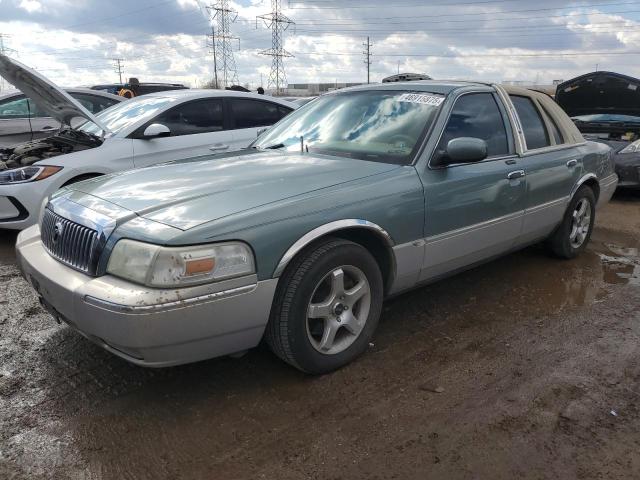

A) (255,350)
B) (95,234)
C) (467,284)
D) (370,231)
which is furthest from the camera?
(467,284)

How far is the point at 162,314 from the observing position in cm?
242

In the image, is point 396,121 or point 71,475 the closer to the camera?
point 71,475

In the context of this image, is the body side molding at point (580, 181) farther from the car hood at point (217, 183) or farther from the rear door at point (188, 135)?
the rear door at point (188, 135)

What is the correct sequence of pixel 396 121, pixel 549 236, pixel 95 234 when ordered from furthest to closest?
pixel 549 236 → pixel 396 121 → pixel 95 234

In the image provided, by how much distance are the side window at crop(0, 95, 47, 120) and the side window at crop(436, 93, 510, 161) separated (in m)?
6.87

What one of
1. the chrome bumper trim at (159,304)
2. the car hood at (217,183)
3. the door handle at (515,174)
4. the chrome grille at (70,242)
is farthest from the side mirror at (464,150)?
the chrome grille at (70,242)

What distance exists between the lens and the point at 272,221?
8.92 feet

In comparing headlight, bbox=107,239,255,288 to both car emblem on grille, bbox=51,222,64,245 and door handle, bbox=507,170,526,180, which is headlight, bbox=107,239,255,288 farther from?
door handle, bbox=507,170,526,180

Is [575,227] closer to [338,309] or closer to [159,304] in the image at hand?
[338,309]

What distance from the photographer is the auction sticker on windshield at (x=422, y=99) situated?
12.5 feet

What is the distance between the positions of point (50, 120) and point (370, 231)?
7.42 metres

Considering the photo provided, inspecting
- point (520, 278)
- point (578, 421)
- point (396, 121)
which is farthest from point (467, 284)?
point (578, 421)

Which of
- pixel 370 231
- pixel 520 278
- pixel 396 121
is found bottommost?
pixel 520 278

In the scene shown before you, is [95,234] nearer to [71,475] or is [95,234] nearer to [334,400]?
[71,475]
